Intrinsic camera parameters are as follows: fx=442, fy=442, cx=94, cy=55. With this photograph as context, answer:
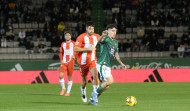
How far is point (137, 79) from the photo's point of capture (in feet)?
81.2

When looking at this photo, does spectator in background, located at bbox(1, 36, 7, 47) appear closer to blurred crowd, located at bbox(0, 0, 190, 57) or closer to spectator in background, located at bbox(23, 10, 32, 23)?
blurred crowd, located at bbox(0, 0, 190, 57)

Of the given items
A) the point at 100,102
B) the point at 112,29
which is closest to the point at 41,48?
the point at 100,102

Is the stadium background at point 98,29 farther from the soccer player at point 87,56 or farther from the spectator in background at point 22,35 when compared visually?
the soccer player at point 87,56

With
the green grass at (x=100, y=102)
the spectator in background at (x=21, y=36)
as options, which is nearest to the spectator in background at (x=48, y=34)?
the spectator in background at (x=21, y=36)

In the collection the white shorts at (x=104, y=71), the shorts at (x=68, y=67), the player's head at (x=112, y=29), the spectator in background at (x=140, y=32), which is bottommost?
the shorts at (x=68, y=67)

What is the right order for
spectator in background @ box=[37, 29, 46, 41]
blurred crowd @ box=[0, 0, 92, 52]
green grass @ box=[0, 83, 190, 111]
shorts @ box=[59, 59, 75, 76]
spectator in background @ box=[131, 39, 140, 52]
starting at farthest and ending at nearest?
spectator in background @ box=[37, 29, 46, 41] → blurred crowd @ box=[0, 0, 92, 52] → spectator in background @ box=[131, 39, 140, 52] → shorts @ box=[59, 59, 75, 76] → green grass @ box=[0, 83, 190, 111]

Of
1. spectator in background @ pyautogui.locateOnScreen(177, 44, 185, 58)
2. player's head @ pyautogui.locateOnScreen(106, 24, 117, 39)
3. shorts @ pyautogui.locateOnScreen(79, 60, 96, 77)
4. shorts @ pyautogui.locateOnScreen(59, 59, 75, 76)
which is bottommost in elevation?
spectator in background @ pyautogui.locateOnScreen(177, 44, 185, 58)

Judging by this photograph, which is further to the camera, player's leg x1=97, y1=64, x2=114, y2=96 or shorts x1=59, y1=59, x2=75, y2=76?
shorts x1=59, y1=59, x2=75, y2=76

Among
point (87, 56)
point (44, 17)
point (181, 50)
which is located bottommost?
point (181, 50)

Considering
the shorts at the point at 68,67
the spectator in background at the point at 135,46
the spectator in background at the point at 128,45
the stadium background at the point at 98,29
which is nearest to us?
the shorts at the point at 68,67

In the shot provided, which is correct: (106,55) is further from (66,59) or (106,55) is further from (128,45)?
(128,45)

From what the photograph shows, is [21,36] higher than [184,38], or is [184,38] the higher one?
[21,36]

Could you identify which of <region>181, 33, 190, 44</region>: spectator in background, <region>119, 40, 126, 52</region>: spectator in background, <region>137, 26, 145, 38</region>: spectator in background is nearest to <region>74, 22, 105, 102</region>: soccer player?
<region>119, 40, 126, 52</region>: spectator in background

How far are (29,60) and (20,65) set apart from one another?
78cm
